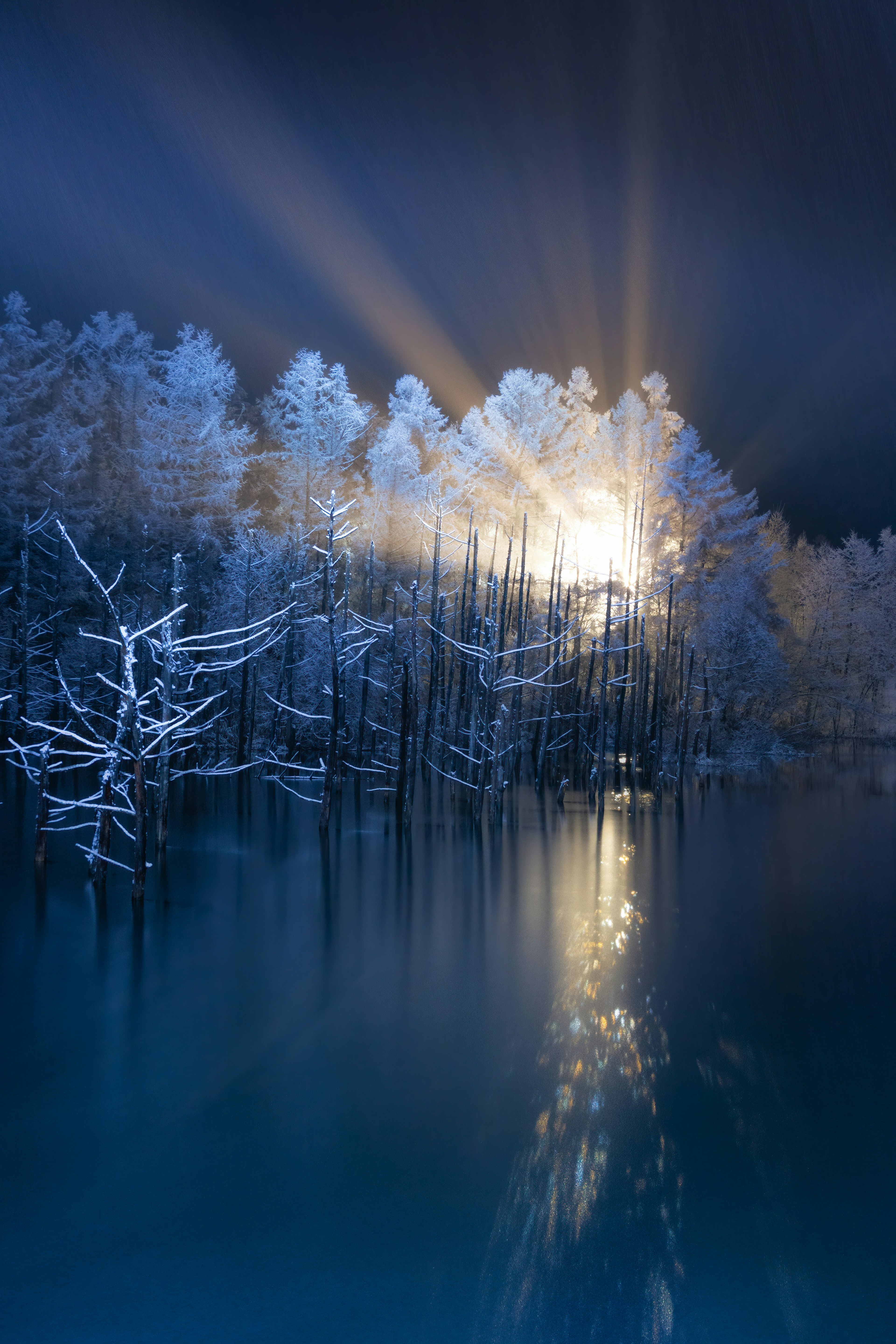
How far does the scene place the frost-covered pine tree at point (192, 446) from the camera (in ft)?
94.8

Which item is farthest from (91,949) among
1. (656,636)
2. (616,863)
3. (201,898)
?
(656,636)

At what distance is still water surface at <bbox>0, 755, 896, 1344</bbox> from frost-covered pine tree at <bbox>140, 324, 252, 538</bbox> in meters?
18.0

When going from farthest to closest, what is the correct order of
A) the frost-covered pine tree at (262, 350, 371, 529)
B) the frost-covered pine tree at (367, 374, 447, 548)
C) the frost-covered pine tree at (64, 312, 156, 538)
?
the frost-covered pine tree at (262, 350, 371, 529)
the frost-covered pine tree at (367, 374, 447, 548)
the frost-covered pine tree at (64, 312, 156, 538)

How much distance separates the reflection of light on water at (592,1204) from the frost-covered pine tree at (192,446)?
24.3 meters

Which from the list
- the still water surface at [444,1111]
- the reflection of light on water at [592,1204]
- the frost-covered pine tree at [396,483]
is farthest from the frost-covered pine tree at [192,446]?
the reflection of light on water at [592,1204]

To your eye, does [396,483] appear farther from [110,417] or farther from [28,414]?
[28,414]

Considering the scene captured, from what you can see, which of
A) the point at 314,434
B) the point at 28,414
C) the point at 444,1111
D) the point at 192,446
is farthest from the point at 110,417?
the point at 444,1111

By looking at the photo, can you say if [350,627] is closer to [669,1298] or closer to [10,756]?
[10,756]

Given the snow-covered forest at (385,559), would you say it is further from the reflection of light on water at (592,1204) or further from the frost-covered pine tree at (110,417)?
the reflection of light on water at (592,1204)

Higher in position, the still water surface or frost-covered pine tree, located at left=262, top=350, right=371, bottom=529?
frost-covered pine tree, located at left=262, top=350, right=371, bottom=529

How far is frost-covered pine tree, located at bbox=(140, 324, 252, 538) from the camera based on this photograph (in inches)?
1137

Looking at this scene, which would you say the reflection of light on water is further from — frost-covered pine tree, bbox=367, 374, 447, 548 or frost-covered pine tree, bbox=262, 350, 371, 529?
frost-covered pine tree, bbox=262, 350, 371, 529

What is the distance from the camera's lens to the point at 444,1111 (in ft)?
21.8

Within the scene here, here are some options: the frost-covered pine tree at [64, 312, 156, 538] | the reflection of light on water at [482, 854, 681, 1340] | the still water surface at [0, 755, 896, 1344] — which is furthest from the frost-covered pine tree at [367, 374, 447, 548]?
the reflection of light on water at [482, 854, 681, 1340]
